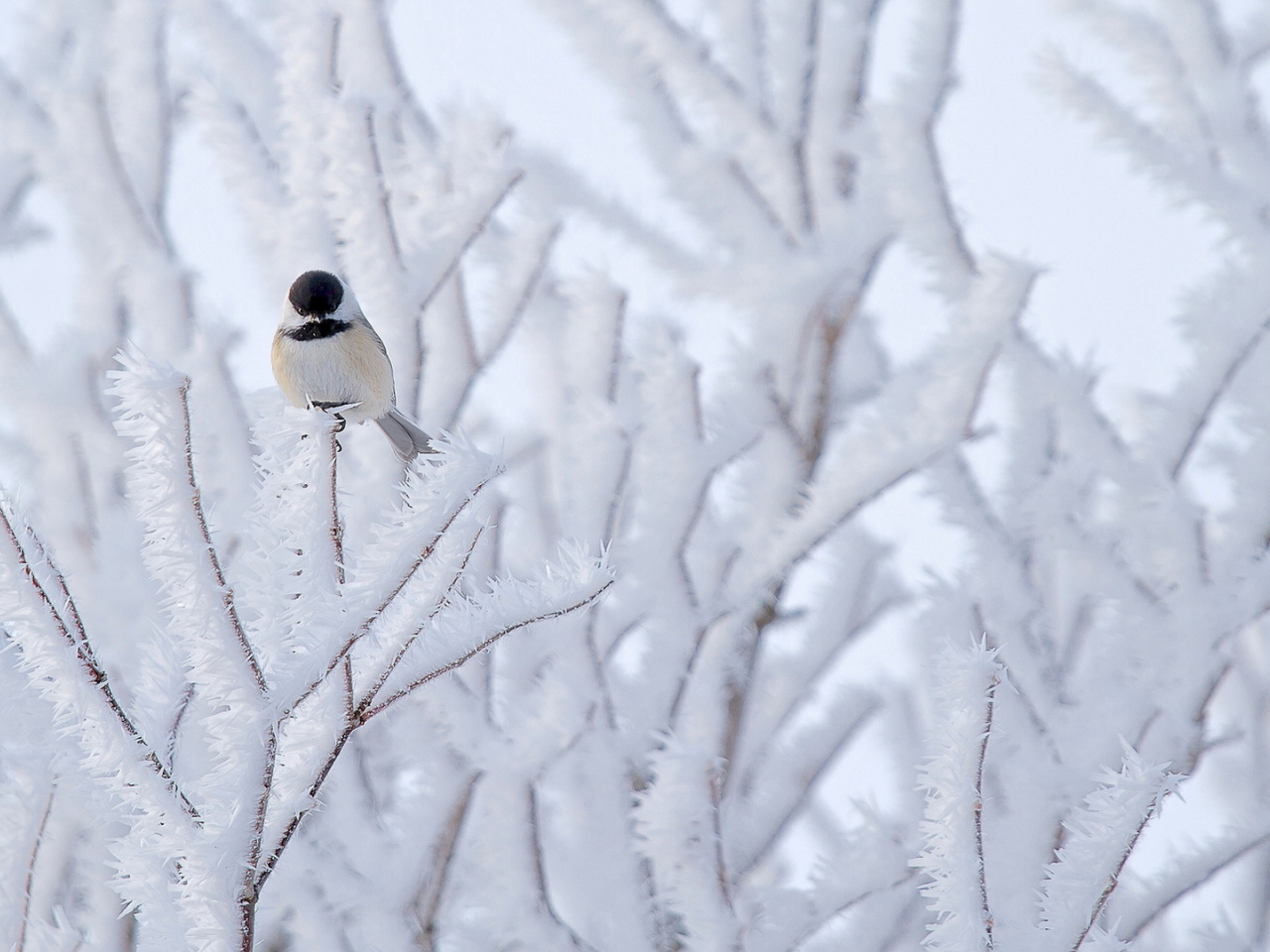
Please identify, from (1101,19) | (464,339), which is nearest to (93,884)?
(464,339)

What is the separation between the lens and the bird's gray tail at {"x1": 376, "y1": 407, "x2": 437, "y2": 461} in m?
1.63

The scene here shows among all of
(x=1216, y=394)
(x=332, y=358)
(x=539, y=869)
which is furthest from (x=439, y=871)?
(x=1216, y=394)

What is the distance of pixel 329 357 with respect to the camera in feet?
5.10

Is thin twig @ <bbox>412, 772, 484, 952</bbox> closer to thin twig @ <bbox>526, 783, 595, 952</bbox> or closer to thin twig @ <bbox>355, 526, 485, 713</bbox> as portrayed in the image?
thin twig @ <bbox>526, 783, 595, 952</bbox>

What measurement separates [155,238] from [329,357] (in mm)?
834

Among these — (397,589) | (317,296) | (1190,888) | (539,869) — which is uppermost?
(317,296)

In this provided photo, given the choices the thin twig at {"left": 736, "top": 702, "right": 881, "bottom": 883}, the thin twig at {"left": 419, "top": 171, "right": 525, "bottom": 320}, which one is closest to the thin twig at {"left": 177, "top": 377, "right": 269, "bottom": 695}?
the thin twig at {"left": 419, "top": 171, "right": 525, "bottom": 320}

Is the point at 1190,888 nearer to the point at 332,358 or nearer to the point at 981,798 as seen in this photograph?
the point at 981,798

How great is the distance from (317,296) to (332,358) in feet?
0.36

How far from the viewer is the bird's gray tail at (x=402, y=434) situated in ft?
5.34

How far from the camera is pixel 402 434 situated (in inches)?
66.0

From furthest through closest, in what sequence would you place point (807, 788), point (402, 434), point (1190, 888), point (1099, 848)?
point (807, 788) → point (402, 434) → point (1190, 888) → point (1099, 848)

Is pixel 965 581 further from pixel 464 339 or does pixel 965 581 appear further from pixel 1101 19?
pixel 1101 19

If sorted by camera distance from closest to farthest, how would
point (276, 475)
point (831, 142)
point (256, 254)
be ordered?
point (276, 475)
point (831, 142)
point (256, 254)
